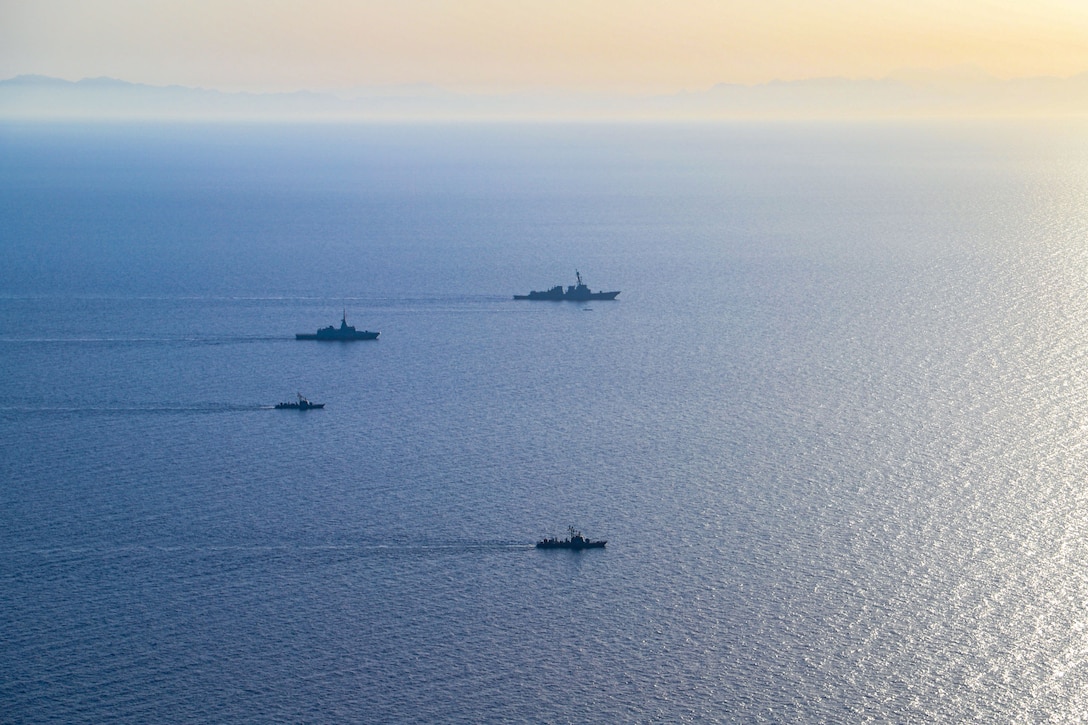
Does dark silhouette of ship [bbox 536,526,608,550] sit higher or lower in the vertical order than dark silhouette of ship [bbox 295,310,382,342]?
lower

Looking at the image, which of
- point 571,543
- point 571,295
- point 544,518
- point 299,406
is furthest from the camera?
point 571,295

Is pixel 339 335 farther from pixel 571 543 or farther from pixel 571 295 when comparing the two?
pixel 571 543

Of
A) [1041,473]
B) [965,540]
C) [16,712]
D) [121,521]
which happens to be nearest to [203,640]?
[16,712]

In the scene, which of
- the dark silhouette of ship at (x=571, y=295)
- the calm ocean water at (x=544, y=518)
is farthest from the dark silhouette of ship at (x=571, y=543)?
the dark silhouette of ship at (x=571, y=295)

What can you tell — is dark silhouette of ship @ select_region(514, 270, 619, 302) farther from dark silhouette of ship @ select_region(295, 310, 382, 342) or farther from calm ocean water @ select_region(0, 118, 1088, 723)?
dark silhouette of ship @ select_region(295, 310, 382, 342)

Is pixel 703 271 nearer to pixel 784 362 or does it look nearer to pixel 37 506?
pixel 784 362

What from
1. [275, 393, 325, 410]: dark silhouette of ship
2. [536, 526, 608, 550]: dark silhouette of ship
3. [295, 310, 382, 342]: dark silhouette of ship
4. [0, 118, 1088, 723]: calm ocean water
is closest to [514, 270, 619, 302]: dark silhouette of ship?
[0, 118, 1088, 723]: calm ocean water

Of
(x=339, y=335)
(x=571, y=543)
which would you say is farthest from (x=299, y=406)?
(x=571, y=543)

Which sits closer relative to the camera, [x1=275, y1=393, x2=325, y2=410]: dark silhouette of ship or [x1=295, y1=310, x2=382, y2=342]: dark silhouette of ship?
[x1=275, y1=393, x2=325, y2=410]: dark silhouette of ship

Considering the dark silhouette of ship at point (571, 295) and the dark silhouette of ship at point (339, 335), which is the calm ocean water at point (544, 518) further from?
the dark silhouette of ship at point (571, 295)
